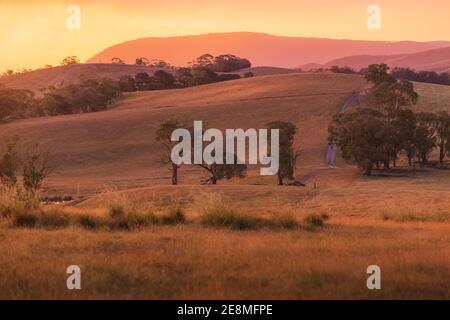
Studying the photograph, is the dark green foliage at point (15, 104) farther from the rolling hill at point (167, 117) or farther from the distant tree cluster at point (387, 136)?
the distant tree cluster at point (387, 136)

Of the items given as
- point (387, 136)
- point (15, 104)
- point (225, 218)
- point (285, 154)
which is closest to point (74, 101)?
point (15, 104)

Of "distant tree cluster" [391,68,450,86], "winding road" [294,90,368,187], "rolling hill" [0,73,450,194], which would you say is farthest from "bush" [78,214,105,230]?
"distant tree cluster" [391,68,450,86]

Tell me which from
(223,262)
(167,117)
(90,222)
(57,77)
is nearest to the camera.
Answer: (223,262)

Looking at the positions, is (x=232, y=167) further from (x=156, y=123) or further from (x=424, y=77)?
(x=424, y=77)

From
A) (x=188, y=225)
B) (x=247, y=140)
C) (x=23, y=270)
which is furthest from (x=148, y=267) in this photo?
(x=247, y=140)

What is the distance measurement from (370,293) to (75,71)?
195 metres

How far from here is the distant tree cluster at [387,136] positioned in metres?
66.5

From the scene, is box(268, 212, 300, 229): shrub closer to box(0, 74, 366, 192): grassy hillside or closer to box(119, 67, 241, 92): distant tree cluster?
box(0, 74, 366, 192): grassy hillside

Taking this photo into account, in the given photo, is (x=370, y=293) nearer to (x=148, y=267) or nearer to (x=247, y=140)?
(x=148, y=267)

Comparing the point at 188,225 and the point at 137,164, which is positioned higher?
the point at 188,225

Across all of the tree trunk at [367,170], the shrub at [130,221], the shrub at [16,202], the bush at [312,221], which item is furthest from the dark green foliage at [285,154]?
the shrub at [130,221]

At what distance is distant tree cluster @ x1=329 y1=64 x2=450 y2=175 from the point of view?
66.5 meters

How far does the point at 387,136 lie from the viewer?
66.9m
